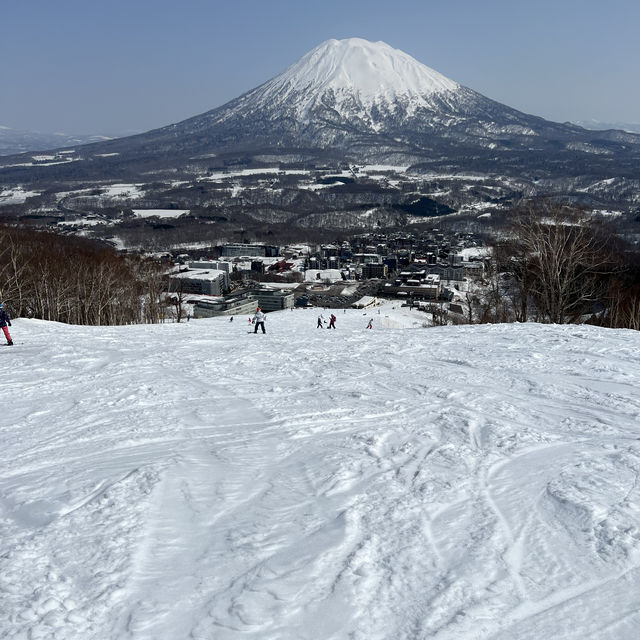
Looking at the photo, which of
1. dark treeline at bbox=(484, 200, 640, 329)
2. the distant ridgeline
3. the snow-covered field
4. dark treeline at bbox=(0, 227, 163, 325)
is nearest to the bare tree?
dark treeline at bbox=(484, 200, 640, 329)

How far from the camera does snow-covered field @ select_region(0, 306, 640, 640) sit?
332cm

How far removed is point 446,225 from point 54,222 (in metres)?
65.1

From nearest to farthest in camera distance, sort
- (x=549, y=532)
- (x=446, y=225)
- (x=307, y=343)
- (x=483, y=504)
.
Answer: (x=549, y=532) → (x=483, y=504) → (x=307, y=343) → (x=446, y=225)

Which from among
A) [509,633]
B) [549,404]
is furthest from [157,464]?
[549,404]

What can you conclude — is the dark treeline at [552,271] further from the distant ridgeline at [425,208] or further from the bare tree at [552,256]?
the distant ridgeline at [425,208]

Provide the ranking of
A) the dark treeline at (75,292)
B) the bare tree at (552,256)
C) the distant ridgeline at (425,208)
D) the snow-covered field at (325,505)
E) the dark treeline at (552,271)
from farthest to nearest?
the distant ridgeline at (425,208)
the dark treeline at (75,292)
the dark treeline at (552,271)
the bare tree at (552,256)
the snow-covered field at (325,505)

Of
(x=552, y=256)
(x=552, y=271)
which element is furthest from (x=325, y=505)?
(x=552, y=256)

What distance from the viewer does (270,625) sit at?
322 centimetres

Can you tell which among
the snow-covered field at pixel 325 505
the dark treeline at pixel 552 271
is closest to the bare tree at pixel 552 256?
the dark treeline at pixel 552 271

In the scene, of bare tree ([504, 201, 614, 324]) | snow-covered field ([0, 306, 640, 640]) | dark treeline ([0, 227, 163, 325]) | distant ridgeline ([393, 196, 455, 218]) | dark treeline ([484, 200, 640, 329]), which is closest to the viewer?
snow-covered field ([0, 306, 640, 640])

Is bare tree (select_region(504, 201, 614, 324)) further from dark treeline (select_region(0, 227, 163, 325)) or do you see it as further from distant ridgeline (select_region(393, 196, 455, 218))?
distant ridgeline (select_region(393, 196, 455, 218))

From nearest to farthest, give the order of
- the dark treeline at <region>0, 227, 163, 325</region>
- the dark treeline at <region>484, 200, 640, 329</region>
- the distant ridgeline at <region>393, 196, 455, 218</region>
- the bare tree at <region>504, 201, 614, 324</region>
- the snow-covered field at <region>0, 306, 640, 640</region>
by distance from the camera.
A: 1. the snow-covered field at <region>0, 306, 640, 640</region>
2. the bare tree at <region>504, 201, 614, 324</region>
3. the dark treeline at <region>484, 200, 640, 329</region>
4. the dark treeline at <region>0, 227, 163, 325</region>
5. the distant ridgeline at <region>393, 196, 455, 218</region>

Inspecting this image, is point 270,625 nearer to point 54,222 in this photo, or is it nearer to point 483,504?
point 483,504

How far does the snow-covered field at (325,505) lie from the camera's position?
3322 mm
